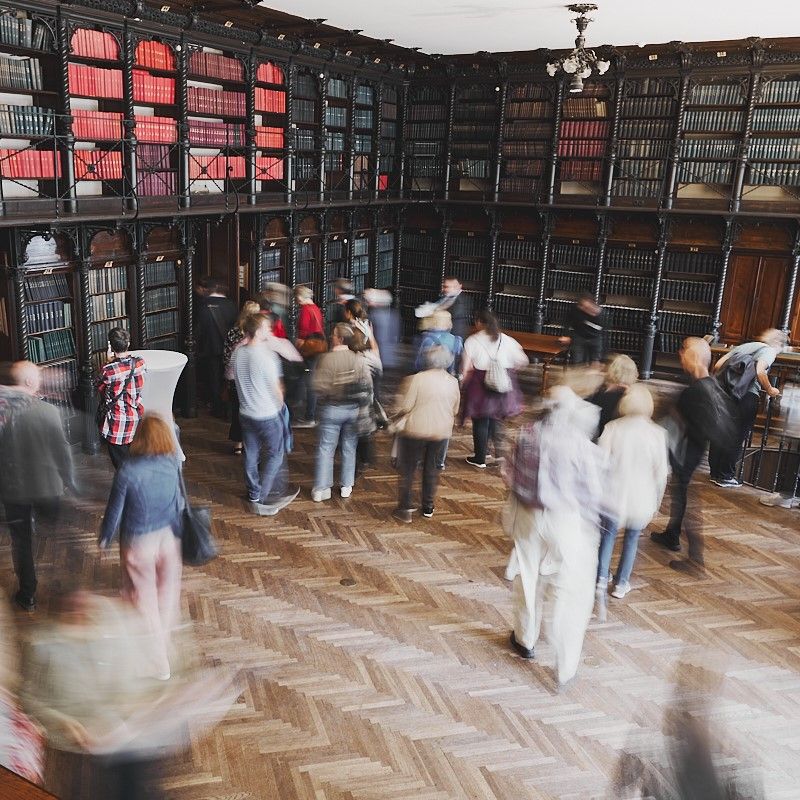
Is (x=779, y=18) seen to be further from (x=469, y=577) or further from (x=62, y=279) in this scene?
(x=62, y=279)

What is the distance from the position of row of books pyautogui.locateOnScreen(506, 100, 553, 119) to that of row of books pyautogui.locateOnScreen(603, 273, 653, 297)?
7.41 ft

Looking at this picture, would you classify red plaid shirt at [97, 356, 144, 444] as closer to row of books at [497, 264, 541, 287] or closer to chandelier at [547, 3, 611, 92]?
chandelier at [547, 3, 611, 92]

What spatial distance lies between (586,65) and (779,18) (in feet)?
5.71

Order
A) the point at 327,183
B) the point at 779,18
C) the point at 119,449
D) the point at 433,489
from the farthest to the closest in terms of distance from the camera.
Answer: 1. the point at 327,183
2. the point at 779,18
3. the point at 433,489
4. the point at 119,449

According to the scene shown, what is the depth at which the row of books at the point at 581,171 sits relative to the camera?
966 centimetres

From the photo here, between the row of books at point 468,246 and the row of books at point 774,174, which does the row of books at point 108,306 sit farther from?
the row of books at point 774,174

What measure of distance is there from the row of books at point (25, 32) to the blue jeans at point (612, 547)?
5.32 meters

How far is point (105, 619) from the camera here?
229 centimetres

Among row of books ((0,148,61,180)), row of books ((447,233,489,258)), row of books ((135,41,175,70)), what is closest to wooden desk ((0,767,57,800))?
row of books ((0,148,61,180))

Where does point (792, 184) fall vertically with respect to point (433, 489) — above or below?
above

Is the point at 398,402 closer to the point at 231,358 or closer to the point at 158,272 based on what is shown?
the point at 231,358

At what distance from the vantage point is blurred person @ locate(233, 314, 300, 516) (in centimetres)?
502

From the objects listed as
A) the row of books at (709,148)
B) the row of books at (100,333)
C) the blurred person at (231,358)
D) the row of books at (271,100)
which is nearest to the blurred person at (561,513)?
the blurred person at (231,358)

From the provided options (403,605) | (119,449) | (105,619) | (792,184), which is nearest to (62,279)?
(119,449)
